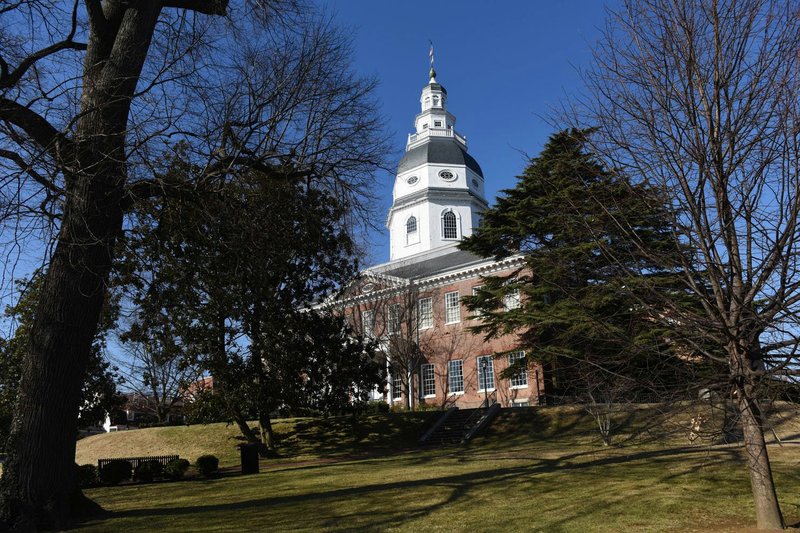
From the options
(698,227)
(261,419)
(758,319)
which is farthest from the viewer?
(261,419)

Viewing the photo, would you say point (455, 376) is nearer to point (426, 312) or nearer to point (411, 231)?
point (426, 312)

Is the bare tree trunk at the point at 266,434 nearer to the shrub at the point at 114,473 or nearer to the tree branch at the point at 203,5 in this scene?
the shrub at the point at 114,473

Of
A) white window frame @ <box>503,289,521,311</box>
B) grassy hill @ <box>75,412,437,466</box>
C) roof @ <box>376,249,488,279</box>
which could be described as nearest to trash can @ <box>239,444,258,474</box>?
grassy hill @ <box>75,412,437,466</box>

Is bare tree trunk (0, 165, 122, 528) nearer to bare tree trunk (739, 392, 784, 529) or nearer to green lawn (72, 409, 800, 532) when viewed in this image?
green lawn (72, 409, 800, 532)

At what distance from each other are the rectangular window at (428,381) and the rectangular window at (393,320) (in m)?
4.48

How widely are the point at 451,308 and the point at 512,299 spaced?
11109 millimetres

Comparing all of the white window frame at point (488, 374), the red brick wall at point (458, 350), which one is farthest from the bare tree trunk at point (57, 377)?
the white window frame at point (488, 374)

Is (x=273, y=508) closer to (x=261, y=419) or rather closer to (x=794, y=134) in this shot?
(x=794, y=134)

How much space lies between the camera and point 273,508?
36.1 ft

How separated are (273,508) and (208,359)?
10.6 m

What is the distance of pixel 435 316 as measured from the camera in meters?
41.5

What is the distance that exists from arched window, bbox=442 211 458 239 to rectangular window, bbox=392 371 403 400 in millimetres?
15829

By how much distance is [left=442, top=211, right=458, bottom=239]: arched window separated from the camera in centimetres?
5250

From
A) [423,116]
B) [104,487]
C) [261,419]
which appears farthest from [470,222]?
[104,487]
